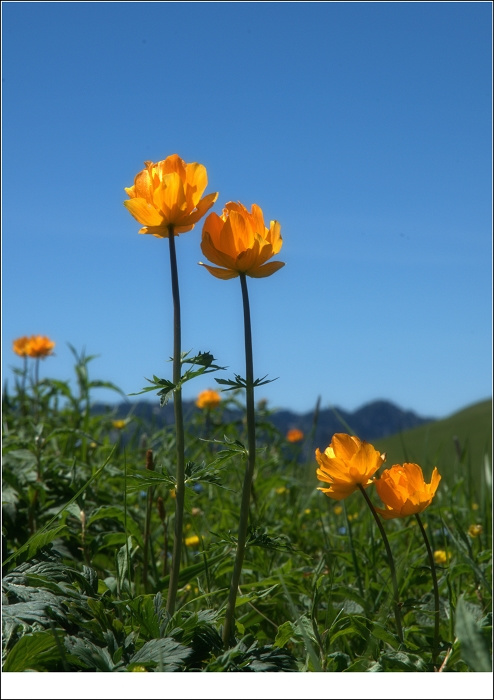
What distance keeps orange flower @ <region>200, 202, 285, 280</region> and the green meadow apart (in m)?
0.26

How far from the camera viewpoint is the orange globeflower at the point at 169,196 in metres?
1.07

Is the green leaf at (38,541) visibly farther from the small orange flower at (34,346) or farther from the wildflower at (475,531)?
the small orange flower at (34,346)

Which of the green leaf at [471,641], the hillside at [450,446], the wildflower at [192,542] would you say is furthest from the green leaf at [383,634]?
the wildflower at [192,542]

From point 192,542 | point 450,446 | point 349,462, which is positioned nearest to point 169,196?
point 349,462

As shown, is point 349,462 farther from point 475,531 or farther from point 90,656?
point 475,531

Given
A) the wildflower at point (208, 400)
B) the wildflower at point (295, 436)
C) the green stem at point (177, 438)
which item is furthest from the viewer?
the wildflower at point (295, 436)

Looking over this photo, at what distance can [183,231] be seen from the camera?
3.67 ft

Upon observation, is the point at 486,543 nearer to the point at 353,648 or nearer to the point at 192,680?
the point at 353,648

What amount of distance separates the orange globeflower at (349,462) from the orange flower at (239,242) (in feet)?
0.97

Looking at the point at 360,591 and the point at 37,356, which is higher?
the point at 37,356

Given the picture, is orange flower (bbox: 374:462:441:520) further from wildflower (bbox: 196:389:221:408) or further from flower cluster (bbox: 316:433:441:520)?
wildflower (bbox: 196:389:221:408)

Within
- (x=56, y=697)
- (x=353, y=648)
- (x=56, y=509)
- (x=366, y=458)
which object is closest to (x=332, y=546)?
(x=353, y=648)

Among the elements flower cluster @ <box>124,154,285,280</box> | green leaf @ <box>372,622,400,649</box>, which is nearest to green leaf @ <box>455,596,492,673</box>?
green leaf @ <box>372,622,400,649</box>

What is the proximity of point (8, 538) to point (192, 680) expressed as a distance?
3.44 ft
